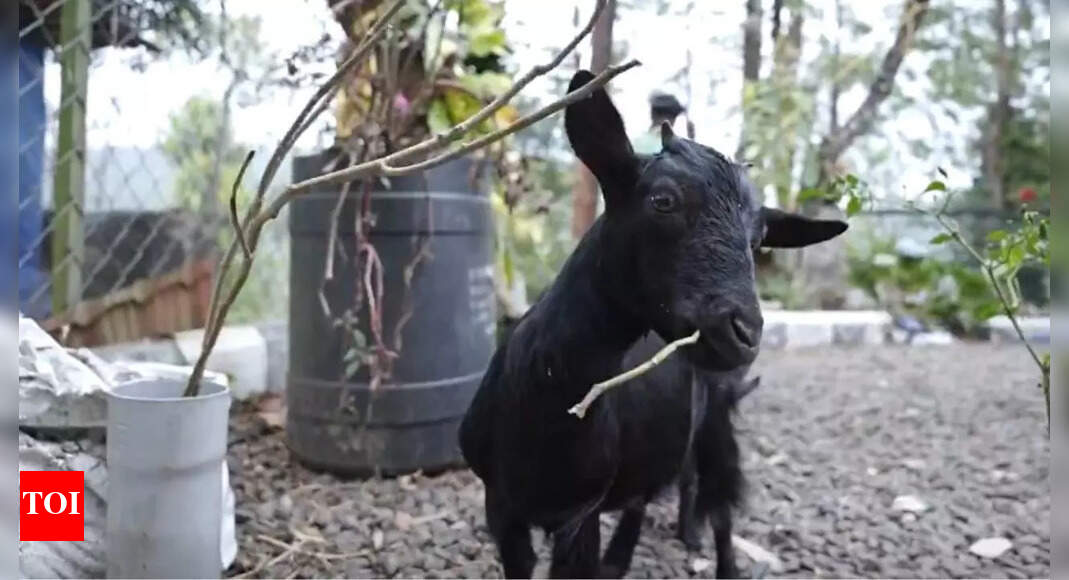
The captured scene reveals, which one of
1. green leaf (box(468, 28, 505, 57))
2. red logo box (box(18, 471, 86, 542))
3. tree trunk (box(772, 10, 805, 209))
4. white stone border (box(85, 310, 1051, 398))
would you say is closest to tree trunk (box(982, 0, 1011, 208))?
tree trunk (box(772, 10, 805, 209))

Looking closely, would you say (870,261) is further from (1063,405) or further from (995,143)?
(1063,405)

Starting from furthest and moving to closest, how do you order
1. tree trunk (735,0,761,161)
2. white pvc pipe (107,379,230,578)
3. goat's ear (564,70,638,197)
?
1. tree trunk (735,0,761,161)
2. white pvc pipe (107,379,230,578)
3. goat's ear (564,70,638,197)

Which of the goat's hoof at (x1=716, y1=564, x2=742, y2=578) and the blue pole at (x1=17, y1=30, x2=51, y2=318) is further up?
the blue pole at (x1=17, y1=30, x2=51, y2=318)

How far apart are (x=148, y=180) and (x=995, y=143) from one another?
289 inches

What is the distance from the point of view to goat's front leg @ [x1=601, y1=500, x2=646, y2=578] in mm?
1757

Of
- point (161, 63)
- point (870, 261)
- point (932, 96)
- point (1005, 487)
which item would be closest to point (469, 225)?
point (161, 63)

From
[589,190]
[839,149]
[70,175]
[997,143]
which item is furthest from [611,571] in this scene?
[997,143]

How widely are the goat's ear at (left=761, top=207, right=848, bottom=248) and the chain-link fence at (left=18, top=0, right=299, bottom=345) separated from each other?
5.75 ft

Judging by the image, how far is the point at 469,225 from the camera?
2.26 meters

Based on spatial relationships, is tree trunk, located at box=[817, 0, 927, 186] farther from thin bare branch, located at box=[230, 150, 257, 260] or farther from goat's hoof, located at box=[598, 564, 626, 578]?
thin bare branch, located at box=[230, 150, 257, 260]

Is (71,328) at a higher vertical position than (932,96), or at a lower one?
lower

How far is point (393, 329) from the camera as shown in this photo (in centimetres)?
217

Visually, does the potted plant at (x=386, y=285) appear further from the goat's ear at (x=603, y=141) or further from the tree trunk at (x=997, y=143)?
the tree trunk at (x=997, y=143)

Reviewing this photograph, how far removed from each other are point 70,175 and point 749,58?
170 inches
